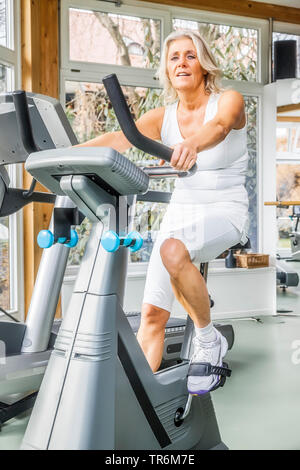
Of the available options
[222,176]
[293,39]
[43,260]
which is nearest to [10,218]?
[43,260]

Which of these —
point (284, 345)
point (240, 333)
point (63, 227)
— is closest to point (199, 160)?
point (63, 227)

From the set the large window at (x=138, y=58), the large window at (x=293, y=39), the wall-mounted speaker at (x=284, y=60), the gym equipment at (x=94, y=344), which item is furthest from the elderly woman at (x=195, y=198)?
the large window at (x=293, y=39)

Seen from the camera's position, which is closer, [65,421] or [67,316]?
[65,421]

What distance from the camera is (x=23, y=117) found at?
146 centimetres

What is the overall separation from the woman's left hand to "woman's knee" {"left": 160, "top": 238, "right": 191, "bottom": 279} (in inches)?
13.3

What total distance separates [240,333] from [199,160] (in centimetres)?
253

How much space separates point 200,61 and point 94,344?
3.77ft

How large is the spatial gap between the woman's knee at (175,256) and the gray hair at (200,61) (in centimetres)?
69

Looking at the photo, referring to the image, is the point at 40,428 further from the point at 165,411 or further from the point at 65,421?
the point at 165,411

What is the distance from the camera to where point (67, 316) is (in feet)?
4.31

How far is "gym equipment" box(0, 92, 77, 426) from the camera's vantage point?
2023 millimetres

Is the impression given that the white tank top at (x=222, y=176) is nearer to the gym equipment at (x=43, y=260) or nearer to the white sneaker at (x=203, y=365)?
the white sneaker at (x=203, y=365)

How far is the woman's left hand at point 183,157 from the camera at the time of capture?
4.45 ft
